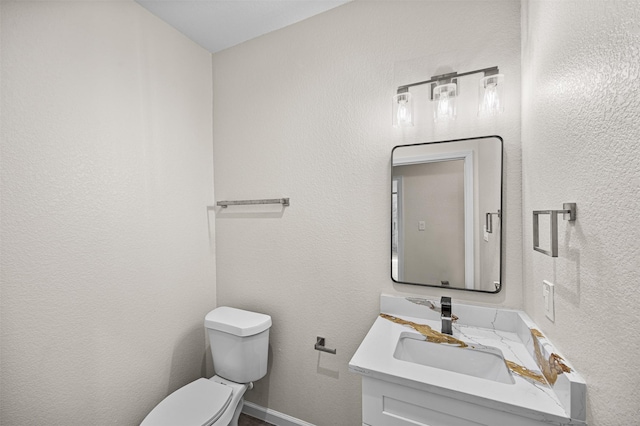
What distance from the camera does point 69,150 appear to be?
4.33ft

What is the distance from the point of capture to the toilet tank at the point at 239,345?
163 centimetres

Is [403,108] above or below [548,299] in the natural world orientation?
above

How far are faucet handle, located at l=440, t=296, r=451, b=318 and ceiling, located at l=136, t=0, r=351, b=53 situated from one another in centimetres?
170

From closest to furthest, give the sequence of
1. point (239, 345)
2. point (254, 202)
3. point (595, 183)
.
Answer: point (595, 183), point (239, 345), point (254, 202)

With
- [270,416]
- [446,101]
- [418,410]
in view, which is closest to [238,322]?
[270,416]

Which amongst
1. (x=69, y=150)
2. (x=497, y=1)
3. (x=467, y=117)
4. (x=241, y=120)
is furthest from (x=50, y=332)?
(x=497, y=1)

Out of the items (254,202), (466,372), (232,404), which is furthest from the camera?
(254,202)

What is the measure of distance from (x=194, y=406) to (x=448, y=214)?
158 centimetres

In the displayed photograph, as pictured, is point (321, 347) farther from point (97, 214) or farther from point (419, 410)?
point (97, 214)

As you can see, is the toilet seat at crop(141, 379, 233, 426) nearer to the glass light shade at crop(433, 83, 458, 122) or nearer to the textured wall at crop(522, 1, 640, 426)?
the textured wall at crop(522, 1, 640, 426)

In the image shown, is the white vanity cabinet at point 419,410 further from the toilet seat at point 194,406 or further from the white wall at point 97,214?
the white wall at point 97,214

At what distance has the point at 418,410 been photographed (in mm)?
951

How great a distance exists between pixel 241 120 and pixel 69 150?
972 millimetres

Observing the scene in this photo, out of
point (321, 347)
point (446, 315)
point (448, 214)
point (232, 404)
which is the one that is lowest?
point (232, 404)
